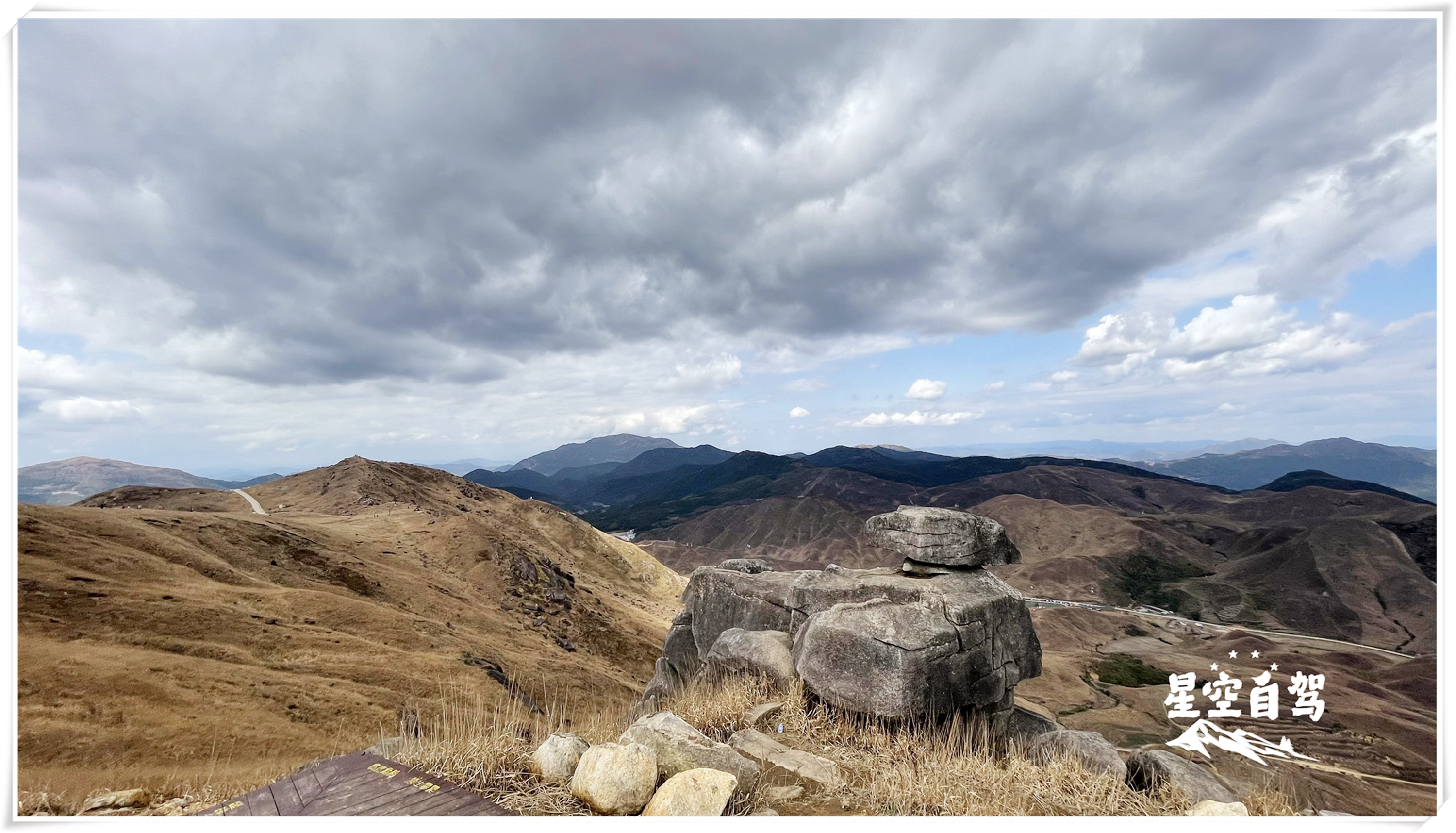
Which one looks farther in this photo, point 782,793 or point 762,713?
point 762,713

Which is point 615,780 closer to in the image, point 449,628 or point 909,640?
point 909,640

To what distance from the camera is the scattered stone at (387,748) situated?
6.21 m

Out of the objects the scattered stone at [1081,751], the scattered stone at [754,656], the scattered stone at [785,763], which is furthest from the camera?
the scattered stone at [754,656]

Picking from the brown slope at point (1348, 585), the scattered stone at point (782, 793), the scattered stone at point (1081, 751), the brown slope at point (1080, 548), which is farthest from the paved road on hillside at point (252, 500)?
the brown slope at point (1348, 585)

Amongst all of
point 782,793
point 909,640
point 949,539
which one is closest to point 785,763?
point 782,793

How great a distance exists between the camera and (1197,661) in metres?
67.2

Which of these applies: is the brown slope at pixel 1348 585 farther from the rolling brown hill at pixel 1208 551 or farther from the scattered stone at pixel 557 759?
the scattered stone at pixel 557 759

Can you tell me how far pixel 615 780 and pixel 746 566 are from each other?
1233cm

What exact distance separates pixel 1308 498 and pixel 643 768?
204 m

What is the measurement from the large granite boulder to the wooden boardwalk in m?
5.18

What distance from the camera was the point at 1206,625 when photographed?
290 ft

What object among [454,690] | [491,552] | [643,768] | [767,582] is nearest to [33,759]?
[454,690]

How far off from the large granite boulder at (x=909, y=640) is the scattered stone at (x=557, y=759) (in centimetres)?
429

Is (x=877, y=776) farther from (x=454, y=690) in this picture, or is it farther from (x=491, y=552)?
(x=491, y=552)
